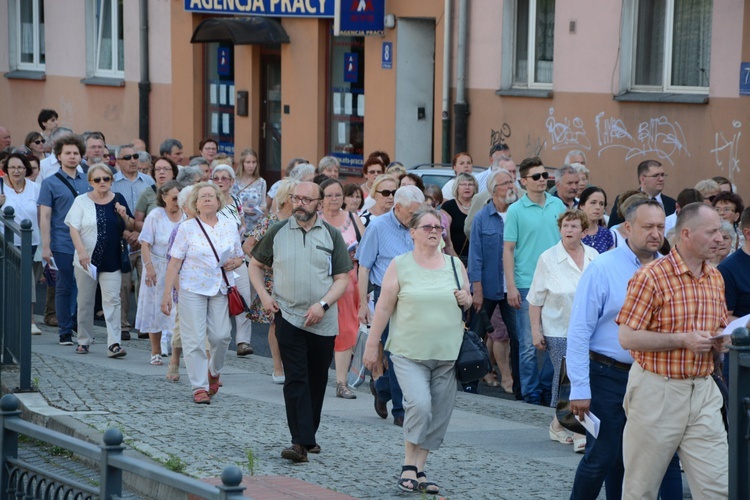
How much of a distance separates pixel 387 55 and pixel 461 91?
1.87 metres

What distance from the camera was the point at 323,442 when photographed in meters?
8.76

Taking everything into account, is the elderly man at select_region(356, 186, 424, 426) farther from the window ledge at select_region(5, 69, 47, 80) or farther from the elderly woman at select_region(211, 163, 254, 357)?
the window ledge at select_region(5, 69, 47, 80)

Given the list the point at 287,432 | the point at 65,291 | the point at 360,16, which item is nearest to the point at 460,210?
the point at 65,291

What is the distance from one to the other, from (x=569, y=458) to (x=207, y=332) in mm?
3159

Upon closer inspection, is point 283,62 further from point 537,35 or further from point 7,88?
point 7,88

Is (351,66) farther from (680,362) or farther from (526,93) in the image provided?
(680,362)

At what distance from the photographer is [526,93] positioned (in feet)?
63.3

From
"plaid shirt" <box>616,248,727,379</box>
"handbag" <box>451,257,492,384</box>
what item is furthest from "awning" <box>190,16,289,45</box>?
"plaid shirt" <box>616,248,727,379</box>

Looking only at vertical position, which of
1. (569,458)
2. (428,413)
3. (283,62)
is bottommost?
(569,458)

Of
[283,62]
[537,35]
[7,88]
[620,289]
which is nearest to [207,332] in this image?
[620,289]

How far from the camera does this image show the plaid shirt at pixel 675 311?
19.9 ft

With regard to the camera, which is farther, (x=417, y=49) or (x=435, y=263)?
(x=417, y=49)

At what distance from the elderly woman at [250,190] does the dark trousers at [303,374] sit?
650 cm

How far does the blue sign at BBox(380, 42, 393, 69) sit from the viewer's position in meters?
21.6
